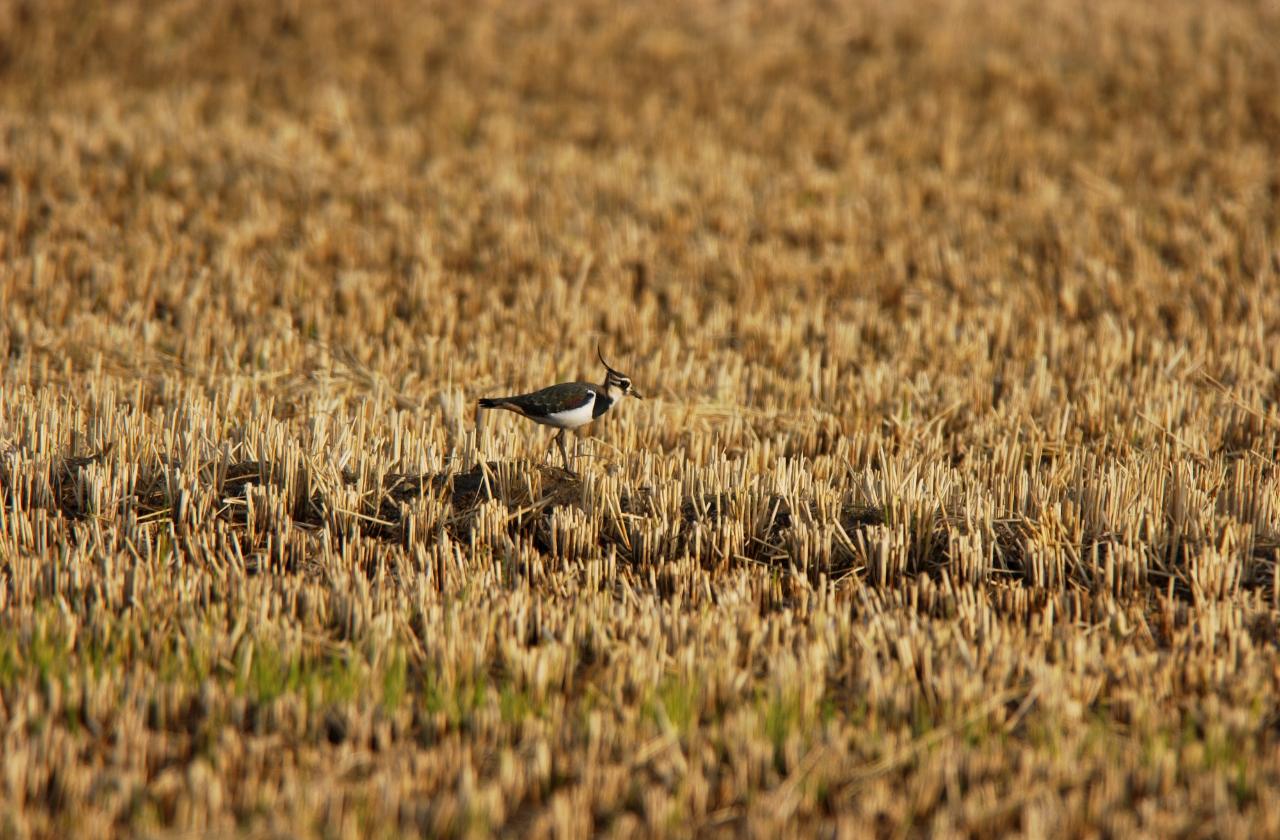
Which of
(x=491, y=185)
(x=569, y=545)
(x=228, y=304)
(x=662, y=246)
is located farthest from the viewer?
(x=491, y=185)

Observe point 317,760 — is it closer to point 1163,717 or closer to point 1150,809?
point 1150,809

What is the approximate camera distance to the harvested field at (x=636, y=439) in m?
3.62

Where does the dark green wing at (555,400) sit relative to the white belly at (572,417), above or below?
above

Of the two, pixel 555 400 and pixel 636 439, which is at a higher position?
pixel 555 400

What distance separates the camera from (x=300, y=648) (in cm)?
416

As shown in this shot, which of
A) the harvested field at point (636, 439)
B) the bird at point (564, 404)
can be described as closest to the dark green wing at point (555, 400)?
the bird at point (564, 404)

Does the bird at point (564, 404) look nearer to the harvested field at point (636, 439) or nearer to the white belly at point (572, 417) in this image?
the white belly at point (572, 417)

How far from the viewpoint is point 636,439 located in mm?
6730

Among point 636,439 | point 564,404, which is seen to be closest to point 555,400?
point 564,404

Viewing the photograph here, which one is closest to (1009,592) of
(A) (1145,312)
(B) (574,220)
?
(A) (1145,312)

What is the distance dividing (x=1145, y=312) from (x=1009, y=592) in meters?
5.06

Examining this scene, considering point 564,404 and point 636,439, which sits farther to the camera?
point 636,439

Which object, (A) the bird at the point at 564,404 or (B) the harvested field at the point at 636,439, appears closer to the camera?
(B) the harvested field at the point at 636,439

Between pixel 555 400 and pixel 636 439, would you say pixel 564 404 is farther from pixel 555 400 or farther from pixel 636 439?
pixel 636 439
